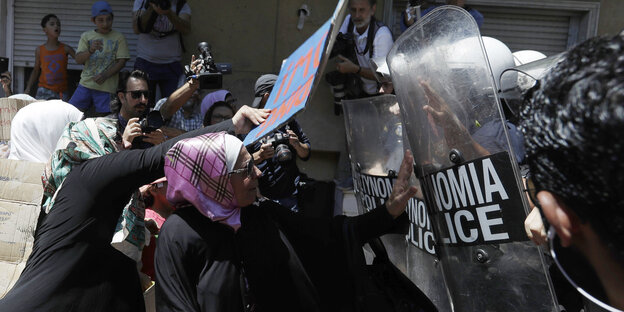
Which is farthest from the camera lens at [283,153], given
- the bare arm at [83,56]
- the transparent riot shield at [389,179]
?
the bare arm at [83,56]

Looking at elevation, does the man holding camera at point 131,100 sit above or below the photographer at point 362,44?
below

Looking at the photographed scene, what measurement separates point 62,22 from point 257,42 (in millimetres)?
2355

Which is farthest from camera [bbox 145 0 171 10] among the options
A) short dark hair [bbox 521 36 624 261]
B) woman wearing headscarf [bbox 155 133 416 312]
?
short dark hair [bbox 521 36 624 261]

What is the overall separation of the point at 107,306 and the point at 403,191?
52.9 inches

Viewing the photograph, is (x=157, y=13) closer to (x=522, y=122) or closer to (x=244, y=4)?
(x=244, y=4)

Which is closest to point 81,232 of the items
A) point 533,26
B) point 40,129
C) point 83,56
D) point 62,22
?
point 40,129

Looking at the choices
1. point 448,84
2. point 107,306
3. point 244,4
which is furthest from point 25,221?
point 244,4

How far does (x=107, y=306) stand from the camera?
112 inches

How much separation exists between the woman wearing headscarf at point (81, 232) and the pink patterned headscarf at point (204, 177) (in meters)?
0.10

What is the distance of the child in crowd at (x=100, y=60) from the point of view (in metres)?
6.85

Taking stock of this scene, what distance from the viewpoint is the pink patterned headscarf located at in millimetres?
2668

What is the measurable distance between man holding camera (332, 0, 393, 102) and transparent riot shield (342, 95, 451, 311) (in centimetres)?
226

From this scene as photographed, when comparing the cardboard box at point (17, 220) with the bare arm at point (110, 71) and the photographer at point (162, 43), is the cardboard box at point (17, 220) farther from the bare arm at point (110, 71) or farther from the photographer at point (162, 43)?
the bare arm at point (110, 71)

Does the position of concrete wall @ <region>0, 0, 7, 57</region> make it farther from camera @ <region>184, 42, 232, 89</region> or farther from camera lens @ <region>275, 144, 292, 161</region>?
camera lens @ <region>275, 144, 292, 161</region>
